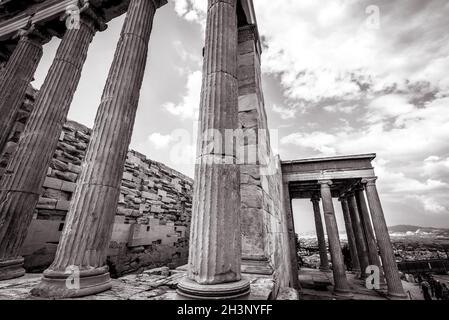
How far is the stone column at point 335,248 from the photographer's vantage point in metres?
9.68

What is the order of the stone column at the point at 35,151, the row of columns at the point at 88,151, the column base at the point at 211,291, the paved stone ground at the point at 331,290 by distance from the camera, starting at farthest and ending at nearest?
the paved stone ground at the point at 331,290 → the stone column at the point at 35,151 → the row of columns at the point at 88,151 → the column base at the point at 211,291

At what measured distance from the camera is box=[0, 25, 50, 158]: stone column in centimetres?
509

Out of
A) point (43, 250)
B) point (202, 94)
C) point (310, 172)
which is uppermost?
point (310, 172)

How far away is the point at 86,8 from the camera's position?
5301 mm

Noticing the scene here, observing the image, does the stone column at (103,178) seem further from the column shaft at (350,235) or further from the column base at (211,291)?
the column shaft at (350,235)

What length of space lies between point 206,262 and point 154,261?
6.22 meters

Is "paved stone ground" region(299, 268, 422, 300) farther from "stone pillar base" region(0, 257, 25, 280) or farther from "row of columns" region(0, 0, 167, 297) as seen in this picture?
"stone pillar base" region(0, 257, 25, 280)

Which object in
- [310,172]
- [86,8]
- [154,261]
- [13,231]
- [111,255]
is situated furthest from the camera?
[310,172]

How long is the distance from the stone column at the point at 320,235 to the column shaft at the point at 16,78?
56.6 ft

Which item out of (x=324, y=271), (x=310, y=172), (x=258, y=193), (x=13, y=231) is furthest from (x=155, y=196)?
(x=324, y=271)

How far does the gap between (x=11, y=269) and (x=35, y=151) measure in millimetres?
2191

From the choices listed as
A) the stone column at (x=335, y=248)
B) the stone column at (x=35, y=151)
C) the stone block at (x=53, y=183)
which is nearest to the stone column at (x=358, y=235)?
the stone column at (x=335, y=248)

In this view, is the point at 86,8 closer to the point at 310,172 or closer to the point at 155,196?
the point at 155,196
